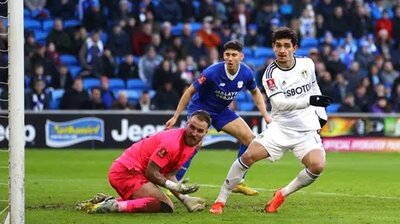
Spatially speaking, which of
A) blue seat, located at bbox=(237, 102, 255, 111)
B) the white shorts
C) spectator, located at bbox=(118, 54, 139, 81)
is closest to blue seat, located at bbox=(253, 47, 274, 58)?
blue seat, located at bbox=(237, 102, 255, 111)

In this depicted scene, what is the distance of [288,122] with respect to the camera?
12102 mm

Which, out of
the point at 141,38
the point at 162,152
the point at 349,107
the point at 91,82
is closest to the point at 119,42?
the point at 141,38

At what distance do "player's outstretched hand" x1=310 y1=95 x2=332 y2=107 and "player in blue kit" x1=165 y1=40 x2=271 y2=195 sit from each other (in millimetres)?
2206

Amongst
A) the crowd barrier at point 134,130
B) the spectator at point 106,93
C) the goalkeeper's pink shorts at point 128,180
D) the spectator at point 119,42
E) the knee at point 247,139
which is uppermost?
the spectator at point 119,42

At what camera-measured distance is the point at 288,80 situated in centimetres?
1193

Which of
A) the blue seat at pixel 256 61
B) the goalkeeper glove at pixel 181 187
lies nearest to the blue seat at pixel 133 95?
the blue seat at pixel 256 61

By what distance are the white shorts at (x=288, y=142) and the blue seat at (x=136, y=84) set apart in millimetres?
15231

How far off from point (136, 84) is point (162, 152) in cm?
1605

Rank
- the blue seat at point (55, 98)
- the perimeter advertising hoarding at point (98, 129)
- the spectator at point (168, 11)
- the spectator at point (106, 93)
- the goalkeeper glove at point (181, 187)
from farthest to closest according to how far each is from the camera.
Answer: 1. the spectator at point (168, 11)
2. the spectator at point (106, 93)
3. the blue seat at point (55, 98)
4. the perimeter advertising hoarding at point (98, 129)
5. the goalkeeper glove at point (181, 187)

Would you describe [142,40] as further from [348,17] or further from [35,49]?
[348,17]

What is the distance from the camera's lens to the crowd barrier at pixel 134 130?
78.4 feet

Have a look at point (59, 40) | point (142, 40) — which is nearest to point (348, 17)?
point (142, 40)

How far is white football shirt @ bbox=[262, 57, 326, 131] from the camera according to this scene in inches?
469

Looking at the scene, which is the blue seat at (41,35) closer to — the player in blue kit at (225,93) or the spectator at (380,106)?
the spectator at (380,106)
